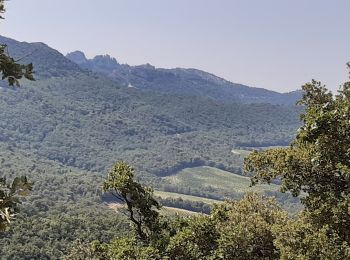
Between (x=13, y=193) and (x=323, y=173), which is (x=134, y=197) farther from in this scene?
(x=13, y=193)

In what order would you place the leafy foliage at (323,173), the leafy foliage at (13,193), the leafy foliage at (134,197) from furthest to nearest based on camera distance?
the leafy foliage at (134,197)
the leafy foliage at (323,173)
the leafy foliage at (13,193)

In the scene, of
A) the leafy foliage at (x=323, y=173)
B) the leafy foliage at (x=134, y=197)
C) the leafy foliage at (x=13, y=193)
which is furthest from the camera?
the leafy foliage at (x=134, y=197)

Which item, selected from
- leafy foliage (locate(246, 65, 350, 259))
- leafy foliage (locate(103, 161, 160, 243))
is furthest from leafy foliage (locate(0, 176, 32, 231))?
leafy foliage (locate(103, 161, 160, 243))

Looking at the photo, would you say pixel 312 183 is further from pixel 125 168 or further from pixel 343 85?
pixel 125 168

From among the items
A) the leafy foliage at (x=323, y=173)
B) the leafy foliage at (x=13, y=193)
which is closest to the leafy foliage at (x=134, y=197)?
the leafy foliage at (x=323, y=173)

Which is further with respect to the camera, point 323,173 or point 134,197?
point 134,197

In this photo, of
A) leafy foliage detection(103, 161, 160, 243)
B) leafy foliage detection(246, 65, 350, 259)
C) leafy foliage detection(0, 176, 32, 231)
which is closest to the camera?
leafy foliage detection(0, 176, 32, 231)

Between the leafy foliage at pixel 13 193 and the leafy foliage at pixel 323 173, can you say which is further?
the leafy foliage at pixel 323 173

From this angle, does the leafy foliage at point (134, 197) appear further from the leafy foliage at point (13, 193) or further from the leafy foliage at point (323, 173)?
the leafy foliage at point (13, 193)

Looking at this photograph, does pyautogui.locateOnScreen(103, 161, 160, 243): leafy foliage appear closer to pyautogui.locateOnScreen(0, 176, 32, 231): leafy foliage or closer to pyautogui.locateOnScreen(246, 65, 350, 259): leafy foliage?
pyautogui.locateOnScreen(246, 65, 350, 259): leafy foliage

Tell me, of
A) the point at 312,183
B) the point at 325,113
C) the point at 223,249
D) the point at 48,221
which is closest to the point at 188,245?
the point at 223,249

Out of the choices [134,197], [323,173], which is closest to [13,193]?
[323,173]

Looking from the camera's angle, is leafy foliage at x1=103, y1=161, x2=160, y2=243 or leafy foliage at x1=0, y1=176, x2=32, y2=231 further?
leafy foliage at x1=103, y1=161, x2=160, y2=243

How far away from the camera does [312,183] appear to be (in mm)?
18172
